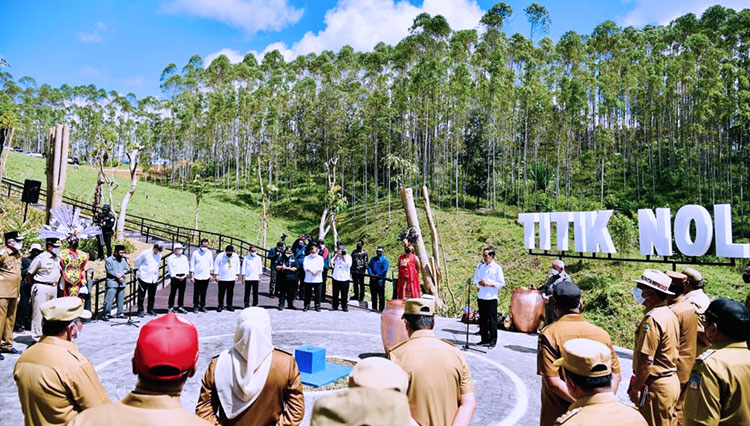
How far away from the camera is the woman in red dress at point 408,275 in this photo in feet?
33.8

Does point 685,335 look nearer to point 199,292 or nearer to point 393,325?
point 393,325

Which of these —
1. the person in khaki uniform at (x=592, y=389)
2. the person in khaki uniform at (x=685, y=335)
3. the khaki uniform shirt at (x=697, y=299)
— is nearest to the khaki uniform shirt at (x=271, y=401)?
the person in khaki uniform at (x=592, y=389)

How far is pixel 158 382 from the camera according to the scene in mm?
1849

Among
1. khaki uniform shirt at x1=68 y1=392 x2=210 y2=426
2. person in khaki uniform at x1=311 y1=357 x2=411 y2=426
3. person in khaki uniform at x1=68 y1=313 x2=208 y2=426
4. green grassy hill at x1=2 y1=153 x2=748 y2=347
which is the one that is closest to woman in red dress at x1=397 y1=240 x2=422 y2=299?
green grassy hill at x1=2 y1=153 x2=748 y2=347

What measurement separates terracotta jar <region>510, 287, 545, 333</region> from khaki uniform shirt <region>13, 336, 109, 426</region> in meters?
9.55

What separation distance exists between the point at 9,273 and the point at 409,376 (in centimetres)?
752

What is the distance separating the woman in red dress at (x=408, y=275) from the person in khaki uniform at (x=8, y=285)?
688cm

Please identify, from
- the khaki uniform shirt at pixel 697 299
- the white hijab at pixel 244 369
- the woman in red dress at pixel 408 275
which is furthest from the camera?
the woman in red dress at pixel 408 275

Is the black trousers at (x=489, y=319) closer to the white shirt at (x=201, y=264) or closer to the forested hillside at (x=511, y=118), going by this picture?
the white shirt at (x=201, y=264)

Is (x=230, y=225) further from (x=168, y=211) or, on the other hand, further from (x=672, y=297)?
(x=672, y=297)

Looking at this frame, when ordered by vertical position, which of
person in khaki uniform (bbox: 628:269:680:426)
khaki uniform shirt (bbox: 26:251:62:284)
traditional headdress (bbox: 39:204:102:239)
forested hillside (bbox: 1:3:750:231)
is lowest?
person in khaki uniform (bbox: 628:269:680:426)

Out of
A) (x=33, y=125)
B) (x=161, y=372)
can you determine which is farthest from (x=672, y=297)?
(x=33, y=125)

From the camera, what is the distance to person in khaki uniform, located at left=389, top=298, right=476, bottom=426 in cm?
269

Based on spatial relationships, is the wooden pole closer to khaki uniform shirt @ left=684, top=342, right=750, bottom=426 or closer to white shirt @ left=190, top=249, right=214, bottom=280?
white shirt @ left=190, top=249, right=214, bottom=280
